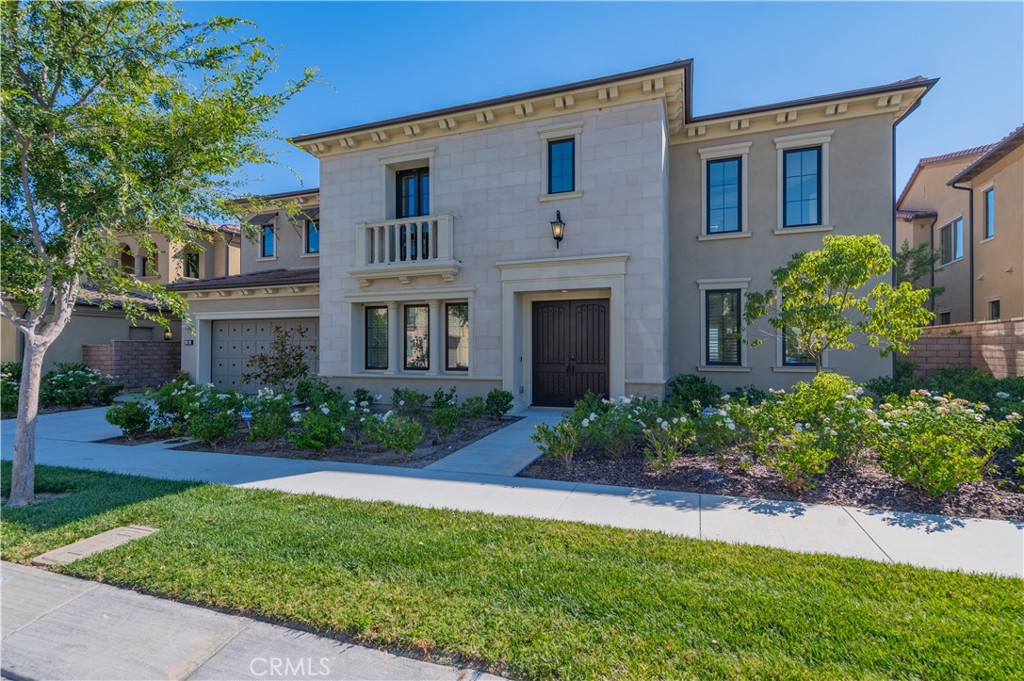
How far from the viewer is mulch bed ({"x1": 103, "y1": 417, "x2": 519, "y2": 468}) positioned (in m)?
7.05

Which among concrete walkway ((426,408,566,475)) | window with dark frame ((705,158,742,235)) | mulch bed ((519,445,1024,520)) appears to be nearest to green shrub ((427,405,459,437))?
concrete walkway ((426,408,566,475))

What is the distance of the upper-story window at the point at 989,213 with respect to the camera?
1514cm

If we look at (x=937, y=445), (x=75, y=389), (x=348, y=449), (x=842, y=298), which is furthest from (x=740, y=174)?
(x=75, y=389)

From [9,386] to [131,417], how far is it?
7.10 meters

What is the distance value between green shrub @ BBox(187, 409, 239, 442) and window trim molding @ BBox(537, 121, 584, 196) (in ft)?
23.1

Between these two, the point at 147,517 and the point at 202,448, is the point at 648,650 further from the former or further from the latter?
the point at 202,448

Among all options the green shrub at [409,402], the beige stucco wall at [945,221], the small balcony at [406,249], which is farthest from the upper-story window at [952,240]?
the green shrub at [409,402]

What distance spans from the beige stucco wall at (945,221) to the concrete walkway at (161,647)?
20903 millimetres

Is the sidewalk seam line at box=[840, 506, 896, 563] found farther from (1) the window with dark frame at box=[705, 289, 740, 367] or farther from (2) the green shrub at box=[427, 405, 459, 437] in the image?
(1) the window with dark frame at box=[705, 289, 740, 367]

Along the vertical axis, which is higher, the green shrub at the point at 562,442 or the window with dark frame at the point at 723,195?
the window with dark frame at the point at 723,195

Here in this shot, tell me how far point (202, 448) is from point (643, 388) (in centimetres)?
766

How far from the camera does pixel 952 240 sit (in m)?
18.4

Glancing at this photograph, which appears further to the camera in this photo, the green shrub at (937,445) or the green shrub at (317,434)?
the green shrub at (317,434)

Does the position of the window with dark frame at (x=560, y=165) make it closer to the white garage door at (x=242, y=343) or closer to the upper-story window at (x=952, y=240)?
the white garage door at (x=242, y=343)
